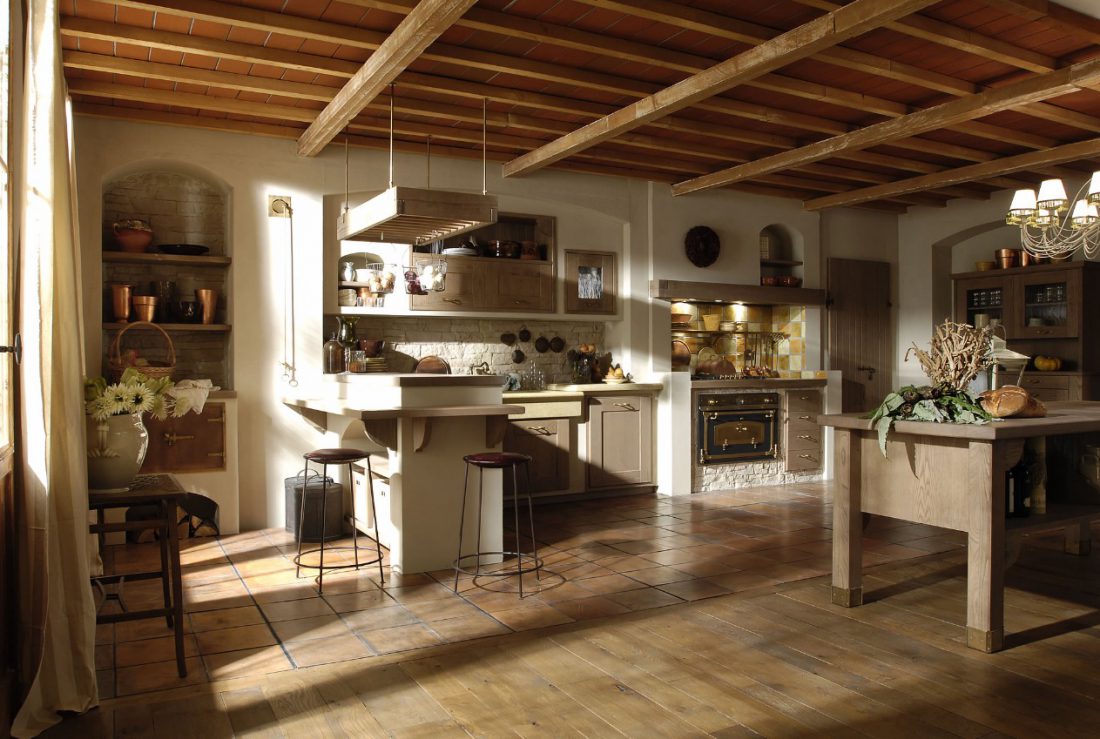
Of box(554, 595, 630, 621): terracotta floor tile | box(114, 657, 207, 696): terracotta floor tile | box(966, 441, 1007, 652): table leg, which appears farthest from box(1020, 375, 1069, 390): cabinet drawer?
box(114, 657, 207, 696): terracotta floor tile

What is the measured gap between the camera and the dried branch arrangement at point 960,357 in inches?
153

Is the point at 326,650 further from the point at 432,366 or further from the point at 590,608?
the point at 432,366

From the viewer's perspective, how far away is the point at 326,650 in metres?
3.62

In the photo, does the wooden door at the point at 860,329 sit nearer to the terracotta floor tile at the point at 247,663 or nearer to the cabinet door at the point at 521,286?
the cabinet door at the point at 521,286

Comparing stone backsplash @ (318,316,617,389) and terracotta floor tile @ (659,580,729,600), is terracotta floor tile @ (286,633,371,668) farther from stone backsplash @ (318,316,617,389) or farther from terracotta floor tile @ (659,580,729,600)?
stone backsplash @ (318,316,617,389)

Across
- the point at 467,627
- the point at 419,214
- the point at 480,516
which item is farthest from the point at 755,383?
the point at 467,627

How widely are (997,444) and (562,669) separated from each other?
200cm

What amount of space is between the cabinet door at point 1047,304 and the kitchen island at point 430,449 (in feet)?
18.8

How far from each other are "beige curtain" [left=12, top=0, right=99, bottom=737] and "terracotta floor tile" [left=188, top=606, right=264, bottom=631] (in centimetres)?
99

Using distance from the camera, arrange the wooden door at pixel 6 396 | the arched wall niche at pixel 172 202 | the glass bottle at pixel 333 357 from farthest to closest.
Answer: the glass bottle at pixel 333 357 → the arched wall niche at pixel 172 202 → the wooden door at pixel 6 396

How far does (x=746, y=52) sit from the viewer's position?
4508mm

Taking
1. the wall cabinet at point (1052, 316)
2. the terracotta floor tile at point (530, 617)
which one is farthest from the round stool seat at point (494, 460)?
the wall cabinet at point (1052, 316)

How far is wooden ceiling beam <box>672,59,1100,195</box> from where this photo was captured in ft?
15.6

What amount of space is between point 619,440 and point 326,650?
13.9 feet
